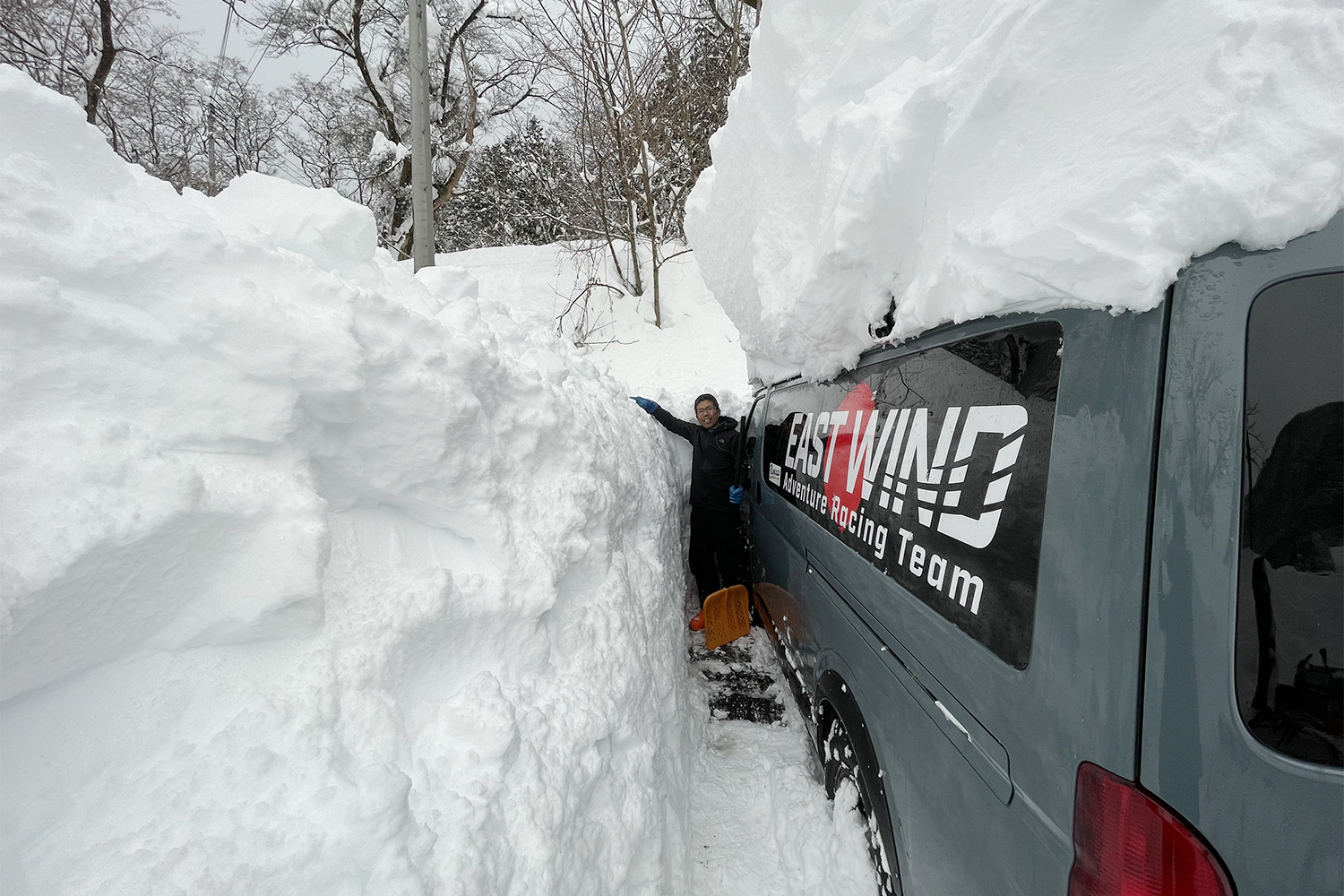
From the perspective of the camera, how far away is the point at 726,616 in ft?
12.0

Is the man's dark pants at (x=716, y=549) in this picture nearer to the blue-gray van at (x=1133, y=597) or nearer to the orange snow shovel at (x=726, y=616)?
the orange snow shovel at (x=726, y=616)

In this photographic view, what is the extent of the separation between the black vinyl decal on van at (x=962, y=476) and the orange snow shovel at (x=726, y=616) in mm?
1679

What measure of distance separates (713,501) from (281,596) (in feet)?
10.5

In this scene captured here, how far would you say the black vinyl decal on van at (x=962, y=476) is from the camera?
1174mm

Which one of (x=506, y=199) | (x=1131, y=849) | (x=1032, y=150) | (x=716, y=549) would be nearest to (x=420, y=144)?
(x=716, y=549)

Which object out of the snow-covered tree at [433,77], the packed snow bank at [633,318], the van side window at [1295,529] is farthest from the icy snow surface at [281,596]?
the snow-covered tree at [433,77]

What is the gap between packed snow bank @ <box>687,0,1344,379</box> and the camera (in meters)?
1.03

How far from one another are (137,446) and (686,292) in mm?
12540

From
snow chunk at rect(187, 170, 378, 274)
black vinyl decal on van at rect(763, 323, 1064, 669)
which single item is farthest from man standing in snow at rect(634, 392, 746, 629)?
snow chunk at rect(187, 170, 378, 274)

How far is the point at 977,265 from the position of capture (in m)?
1.49

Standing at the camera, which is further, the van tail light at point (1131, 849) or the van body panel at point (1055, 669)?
the van body panel at point (1055, 669)

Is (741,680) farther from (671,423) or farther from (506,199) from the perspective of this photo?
(506,199)

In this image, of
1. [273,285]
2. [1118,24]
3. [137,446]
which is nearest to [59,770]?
[137,446]

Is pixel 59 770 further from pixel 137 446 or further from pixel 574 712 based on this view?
pixel 574 712
